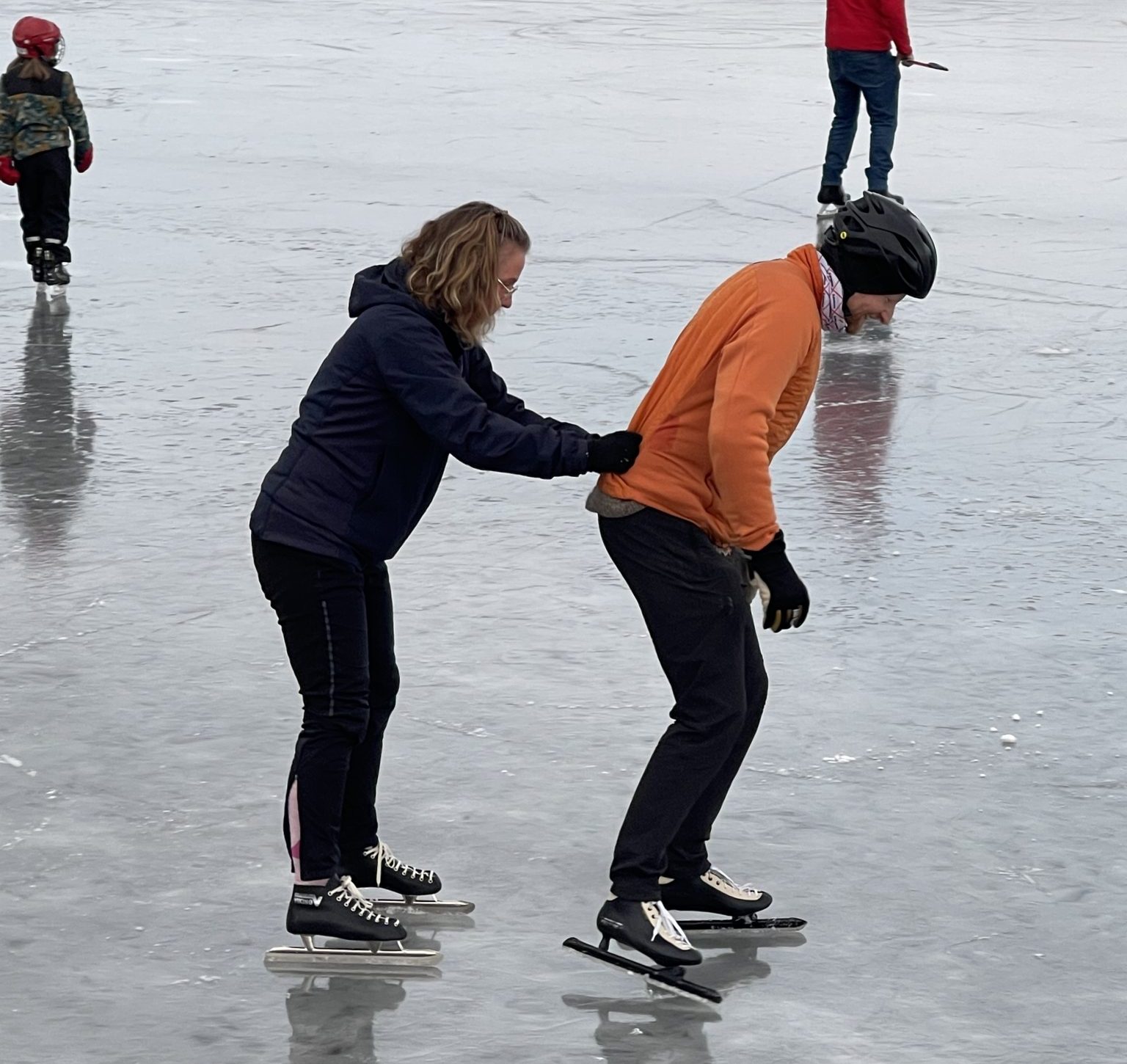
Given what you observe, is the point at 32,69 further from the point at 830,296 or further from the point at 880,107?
the point at 830,296

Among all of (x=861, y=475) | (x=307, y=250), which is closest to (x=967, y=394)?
(x=861, y=475)

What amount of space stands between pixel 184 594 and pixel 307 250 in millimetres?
5955

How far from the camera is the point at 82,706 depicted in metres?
5.87

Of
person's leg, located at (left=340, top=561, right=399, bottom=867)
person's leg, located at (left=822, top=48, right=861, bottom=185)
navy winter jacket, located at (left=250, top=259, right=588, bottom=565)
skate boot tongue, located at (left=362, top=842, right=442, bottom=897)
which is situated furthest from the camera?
person's leg, located at (left=822, top=48, right=861, bottom=185)

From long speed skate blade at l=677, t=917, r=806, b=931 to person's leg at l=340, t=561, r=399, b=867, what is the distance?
2.59 feet

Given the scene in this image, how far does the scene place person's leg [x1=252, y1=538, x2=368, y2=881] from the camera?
14.6 ft

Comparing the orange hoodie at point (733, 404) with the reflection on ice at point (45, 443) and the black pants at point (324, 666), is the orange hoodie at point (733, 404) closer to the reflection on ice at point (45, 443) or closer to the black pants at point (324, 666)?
the black pants at point (324, 666)

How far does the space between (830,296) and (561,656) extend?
2.23 meters

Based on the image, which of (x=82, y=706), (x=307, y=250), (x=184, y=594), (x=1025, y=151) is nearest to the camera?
(x=82, y=706)

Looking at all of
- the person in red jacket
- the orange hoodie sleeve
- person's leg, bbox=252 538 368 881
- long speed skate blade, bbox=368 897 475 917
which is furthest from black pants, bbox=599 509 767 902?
the person in red jacket

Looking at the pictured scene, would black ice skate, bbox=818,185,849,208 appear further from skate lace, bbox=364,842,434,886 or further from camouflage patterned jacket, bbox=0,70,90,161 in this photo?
skate lace, bbox=364,842,434,886

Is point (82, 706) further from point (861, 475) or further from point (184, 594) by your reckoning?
point (861, 475)

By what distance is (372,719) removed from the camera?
471cm

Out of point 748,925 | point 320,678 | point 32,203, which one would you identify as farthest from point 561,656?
point 32,203
